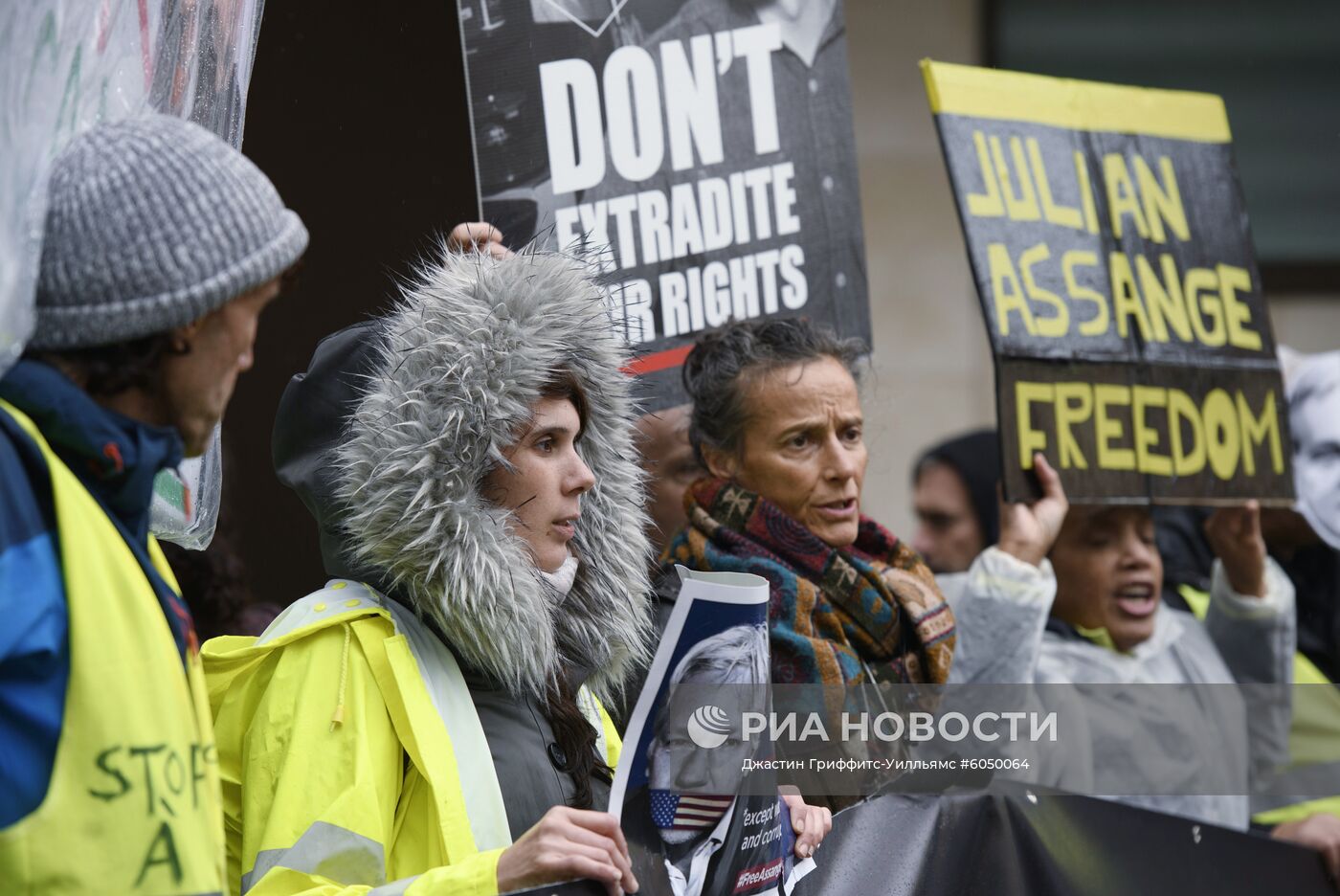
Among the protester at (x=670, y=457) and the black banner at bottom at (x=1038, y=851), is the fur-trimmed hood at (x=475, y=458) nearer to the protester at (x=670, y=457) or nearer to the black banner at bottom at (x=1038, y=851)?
the black banner at bottom at (x=1038, y=851)

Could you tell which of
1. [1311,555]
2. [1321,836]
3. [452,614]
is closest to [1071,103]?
[1311,555]

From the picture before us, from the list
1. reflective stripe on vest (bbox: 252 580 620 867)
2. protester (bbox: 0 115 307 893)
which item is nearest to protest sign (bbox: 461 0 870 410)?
reflective stripe on vest (bbox: 252 580 620 867)

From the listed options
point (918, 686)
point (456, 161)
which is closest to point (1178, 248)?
point (918, 686)

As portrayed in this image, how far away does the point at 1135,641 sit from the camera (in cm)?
407

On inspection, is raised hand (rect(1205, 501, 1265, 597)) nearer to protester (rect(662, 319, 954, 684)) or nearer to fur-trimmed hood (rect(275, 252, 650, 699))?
protester (rect(662, 319, 954, 684))

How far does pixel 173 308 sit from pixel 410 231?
2136 mm

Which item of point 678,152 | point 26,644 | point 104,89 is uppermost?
point 678,152

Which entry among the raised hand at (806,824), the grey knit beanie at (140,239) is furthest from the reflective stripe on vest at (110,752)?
the raised hand at (806,824)

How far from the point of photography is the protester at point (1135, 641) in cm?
356

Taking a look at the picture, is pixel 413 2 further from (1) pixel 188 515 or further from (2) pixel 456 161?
(1) pixel 188 515

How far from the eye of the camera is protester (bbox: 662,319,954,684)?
3148 millimetres

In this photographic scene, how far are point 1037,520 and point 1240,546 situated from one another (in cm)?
88

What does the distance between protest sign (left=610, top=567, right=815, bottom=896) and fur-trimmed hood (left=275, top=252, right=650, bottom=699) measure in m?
0.29

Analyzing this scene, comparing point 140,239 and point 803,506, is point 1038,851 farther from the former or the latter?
point 140,239
